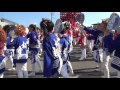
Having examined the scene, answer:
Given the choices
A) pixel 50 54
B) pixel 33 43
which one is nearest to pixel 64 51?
pixel 33 43

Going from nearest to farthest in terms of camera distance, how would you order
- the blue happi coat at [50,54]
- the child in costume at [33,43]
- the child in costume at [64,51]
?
the blue happi coat at [50,54]
the child in costume at [64,51]
the child in costume at [33,43]

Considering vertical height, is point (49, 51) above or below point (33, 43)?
below

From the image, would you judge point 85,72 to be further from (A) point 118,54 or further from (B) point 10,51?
(A) point 118,54

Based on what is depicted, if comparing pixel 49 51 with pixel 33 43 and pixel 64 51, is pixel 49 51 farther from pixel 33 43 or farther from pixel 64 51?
pixel 33 43

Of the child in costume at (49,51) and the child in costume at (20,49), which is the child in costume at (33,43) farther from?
the child in costume at (49,51)

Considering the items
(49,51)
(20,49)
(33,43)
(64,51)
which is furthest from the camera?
(33,43)

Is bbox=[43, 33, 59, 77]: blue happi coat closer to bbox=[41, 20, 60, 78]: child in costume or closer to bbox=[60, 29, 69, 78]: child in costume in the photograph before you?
bbox=[41, 20, 60, 78]: child in costume

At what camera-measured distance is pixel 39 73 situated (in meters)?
8.84

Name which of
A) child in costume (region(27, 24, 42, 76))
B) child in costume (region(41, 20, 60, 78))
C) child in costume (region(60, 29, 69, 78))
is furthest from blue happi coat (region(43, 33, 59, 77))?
child in costume (region(27, 24, 42, 76))

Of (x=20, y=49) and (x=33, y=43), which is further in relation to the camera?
(x=33, y=43)

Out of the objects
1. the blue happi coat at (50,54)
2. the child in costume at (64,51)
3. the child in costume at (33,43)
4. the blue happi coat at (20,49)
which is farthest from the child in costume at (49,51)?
the child in costume at (33,43)

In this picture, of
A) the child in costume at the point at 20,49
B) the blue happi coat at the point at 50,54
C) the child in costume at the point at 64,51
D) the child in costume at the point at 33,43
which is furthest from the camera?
the child in costume at the point at 33,43

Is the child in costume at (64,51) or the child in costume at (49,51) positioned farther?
the child in costume at (64,51)
